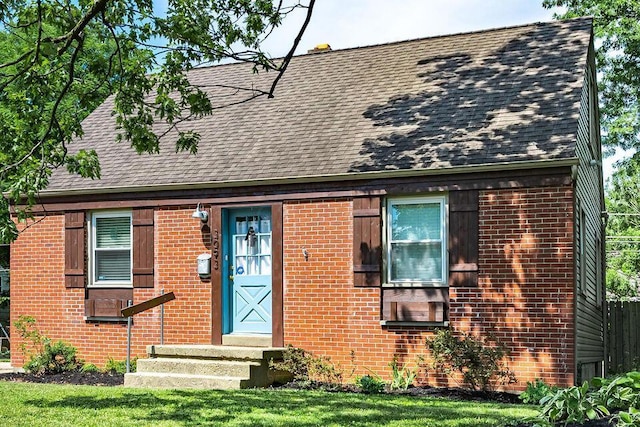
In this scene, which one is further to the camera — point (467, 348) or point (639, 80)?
point (639, 80)

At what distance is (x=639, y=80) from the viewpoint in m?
23.3

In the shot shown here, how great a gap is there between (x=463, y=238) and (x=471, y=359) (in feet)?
5.50

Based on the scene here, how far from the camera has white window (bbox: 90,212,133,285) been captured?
46.3 feet

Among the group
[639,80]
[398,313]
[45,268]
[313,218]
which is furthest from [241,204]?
[639,80]

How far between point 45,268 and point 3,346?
24.3ft

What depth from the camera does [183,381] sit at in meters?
11.5

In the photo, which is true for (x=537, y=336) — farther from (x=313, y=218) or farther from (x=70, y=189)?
(x=70, y=189)

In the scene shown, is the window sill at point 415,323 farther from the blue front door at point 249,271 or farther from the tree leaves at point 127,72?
the tree leaves at point 127,72

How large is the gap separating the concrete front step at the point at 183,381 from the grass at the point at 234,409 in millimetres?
725

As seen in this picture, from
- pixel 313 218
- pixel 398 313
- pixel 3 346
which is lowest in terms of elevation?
pixel 3 346

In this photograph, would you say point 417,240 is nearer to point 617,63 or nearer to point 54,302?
point 54,302

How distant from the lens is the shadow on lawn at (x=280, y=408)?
8.13 m

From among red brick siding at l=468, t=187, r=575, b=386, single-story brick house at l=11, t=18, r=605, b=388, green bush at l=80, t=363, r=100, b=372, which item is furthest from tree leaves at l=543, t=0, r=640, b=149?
green bush at l=80, t=363, r=100, b=372

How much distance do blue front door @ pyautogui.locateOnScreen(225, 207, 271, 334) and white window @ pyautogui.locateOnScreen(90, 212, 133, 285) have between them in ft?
6.36
